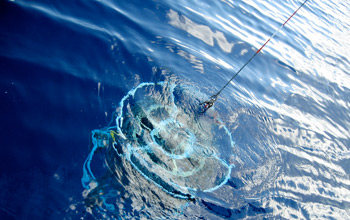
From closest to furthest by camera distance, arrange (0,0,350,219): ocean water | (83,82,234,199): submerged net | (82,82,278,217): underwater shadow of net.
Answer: (0,0,350,219): ocean water, (82,82,278,217): underwater shadow of net, (83,82,234,199): submerged net

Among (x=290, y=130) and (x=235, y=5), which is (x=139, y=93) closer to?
(x=290, y=130)

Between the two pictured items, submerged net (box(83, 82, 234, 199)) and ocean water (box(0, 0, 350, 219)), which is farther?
submerged net (box(83, 82, 234, 199))

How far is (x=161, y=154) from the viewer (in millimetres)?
4387

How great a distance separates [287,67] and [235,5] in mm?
3961

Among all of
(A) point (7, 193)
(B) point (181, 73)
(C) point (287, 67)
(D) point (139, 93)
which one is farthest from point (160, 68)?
(C) point (287, 67)

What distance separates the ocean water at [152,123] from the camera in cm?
342

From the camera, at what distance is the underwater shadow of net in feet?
11.6

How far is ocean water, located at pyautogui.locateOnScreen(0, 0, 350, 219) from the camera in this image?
342 centimetres

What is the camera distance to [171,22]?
715cm

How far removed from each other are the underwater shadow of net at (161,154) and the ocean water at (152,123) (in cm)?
2

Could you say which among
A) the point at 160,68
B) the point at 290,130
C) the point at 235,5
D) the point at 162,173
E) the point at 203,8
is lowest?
the point at 162,173

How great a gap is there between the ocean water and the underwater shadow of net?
0.07 ft

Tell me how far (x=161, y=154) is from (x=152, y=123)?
2.35 ft

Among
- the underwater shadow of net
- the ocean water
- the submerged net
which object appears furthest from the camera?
the submerged net
